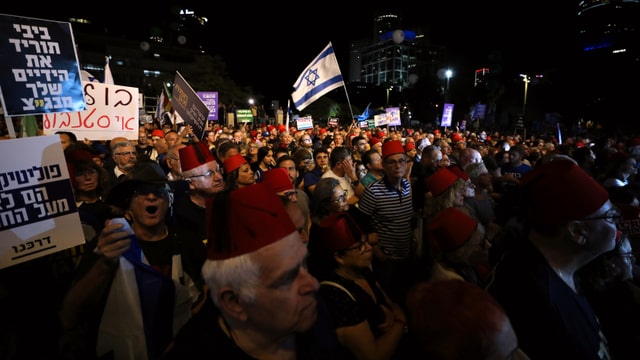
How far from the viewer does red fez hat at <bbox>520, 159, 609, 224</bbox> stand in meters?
2.08

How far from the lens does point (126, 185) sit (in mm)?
2988

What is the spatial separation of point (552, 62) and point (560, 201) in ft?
211

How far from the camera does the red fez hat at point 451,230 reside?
2916mm

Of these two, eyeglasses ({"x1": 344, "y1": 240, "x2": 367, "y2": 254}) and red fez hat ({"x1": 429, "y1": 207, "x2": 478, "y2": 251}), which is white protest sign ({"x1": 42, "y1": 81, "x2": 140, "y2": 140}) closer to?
eyeglasses ({"x1": 344, "y1": 240, "x2": 367, "y2": 254})

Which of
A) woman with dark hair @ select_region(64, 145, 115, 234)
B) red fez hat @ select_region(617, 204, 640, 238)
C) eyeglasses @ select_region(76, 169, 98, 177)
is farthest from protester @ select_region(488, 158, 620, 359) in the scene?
eyeglasses @ select_region(76, 169, 98, 177)

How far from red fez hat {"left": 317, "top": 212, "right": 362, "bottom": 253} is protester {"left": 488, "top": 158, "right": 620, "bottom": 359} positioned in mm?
941

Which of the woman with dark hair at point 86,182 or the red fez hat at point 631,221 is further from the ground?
the woman with dark hair at point 86,182

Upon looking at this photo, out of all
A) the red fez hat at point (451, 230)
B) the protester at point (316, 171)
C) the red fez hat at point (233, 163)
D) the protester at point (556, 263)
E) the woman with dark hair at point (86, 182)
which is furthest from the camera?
the protester at point (316, 171)

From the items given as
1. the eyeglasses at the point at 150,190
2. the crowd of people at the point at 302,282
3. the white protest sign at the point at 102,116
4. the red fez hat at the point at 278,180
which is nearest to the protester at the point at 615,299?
the crowd of people at the point at 302,282

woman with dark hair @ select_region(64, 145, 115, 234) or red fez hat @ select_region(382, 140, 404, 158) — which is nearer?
woman with dark hair @ select_region(64, 145, 115, 234)

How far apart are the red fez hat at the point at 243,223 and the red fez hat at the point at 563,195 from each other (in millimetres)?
1554

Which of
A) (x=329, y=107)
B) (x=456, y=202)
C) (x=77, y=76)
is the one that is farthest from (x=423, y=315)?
(x=329, y=107)

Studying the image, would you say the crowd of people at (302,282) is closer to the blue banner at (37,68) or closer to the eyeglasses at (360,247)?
the eyeglasses at (360,247)

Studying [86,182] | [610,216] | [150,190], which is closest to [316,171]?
[86,182]
